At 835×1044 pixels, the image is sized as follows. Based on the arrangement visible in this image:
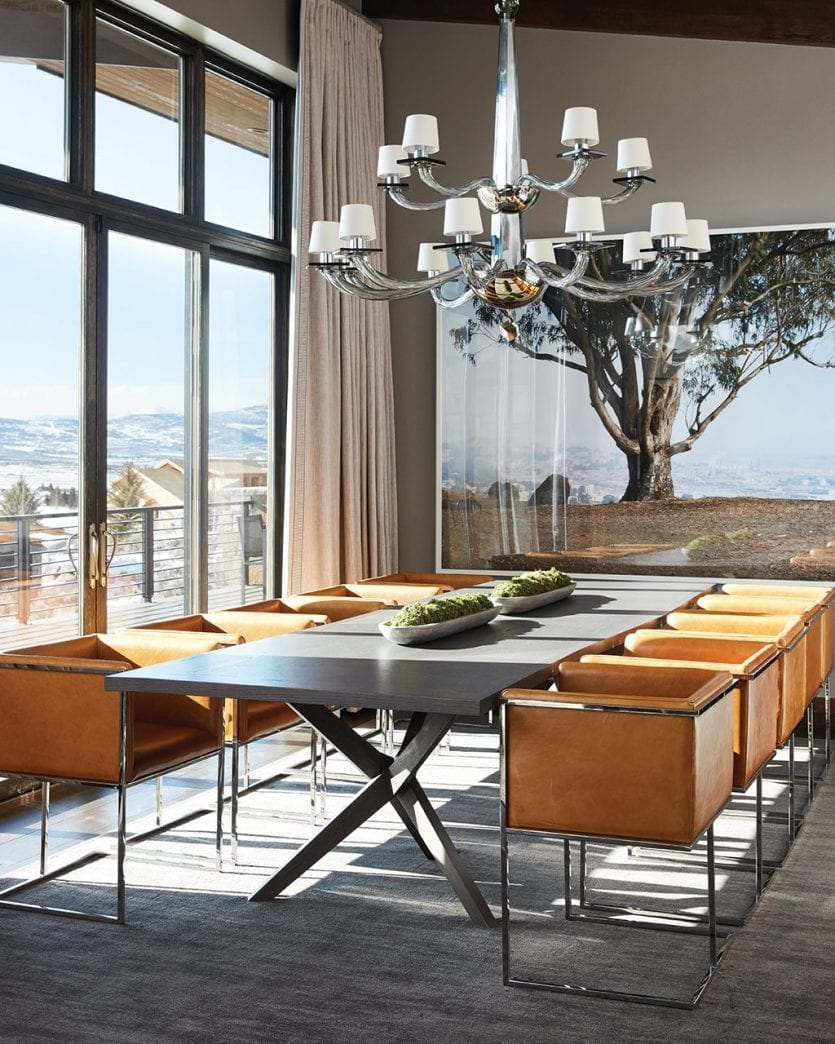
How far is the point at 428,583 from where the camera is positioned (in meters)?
6.56

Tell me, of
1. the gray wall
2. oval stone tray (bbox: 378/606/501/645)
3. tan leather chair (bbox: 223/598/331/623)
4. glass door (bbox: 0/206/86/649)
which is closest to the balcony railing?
glass door (bbox: 0/206/86/649)

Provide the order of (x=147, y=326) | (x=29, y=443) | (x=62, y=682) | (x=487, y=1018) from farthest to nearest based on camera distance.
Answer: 1. (x=147, y=326)
2. (x=29, y=443)
3. (x=62, y=682)
4. (x=487, y=1018)

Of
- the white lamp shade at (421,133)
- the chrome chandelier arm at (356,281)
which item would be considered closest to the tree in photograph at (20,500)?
the chrome chandelier arm at (356,281)

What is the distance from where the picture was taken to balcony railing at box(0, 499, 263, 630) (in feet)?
16.5

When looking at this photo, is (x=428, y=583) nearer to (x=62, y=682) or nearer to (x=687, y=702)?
(x=62, y=682)

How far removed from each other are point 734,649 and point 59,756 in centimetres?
213

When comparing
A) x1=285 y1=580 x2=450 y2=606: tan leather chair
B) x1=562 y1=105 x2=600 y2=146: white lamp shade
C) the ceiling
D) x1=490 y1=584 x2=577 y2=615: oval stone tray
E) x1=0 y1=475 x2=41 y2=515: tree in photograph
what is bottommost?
x1=285 y1=580 x2=450 y2=606: tan leather chair

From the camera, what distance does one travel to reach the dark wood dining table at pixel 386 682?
3.32 metres

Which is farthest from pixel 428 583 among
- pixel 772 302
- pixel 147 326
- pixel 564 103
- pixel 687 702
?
pixel 687 702

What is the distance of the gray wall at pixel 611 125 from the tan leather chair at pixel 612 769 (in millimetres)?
4321

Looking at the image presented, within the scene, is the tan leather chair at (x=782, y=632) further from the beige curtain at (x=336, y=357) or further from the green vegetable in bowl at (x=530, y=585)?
the beige curtain at (x=336, y=357)

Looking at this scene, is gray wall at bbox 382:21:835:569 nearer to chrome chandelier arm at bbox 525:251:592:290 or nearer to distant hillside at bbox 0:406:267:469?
distant hillside at bbox 0:406:267:469

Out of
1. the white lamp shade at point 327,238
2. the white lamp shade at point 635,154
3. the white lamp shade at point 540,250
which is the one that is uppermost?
the white lamp shade at point 635,154

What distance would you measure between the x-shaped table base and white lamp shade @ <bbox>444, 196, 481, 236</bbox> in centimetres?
173
